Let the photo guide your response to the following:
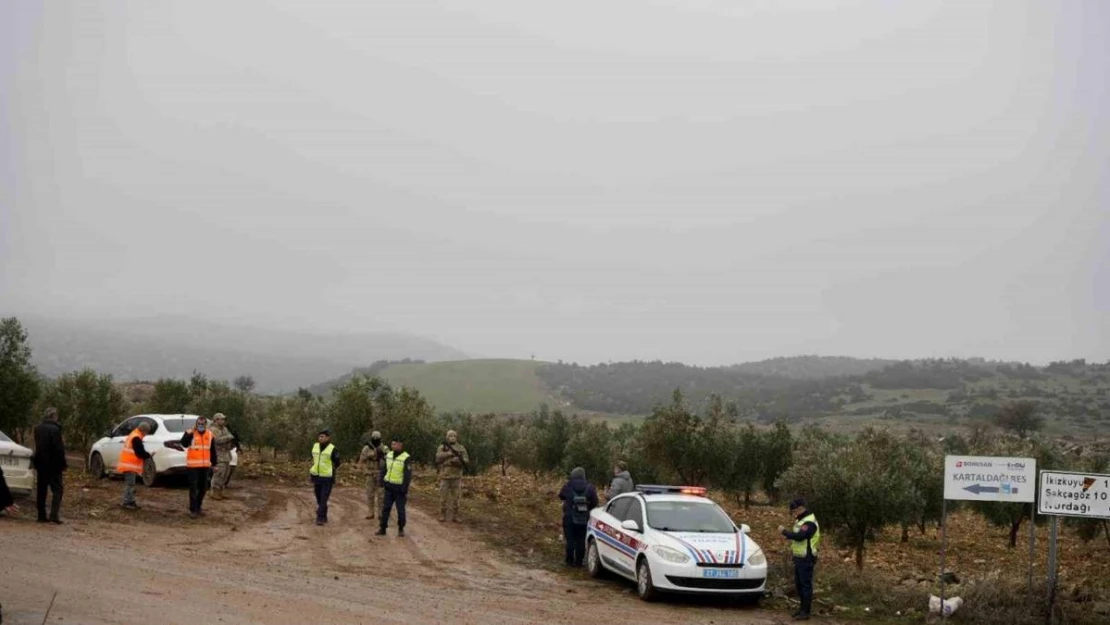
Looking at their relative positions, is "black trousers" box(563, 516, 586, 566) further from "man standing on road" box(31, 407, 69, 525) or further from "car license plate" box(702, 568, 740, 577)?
"man standing on road" box(31, 407, 69, 525)

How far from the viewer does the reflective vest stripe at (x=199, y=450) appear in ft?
63.3

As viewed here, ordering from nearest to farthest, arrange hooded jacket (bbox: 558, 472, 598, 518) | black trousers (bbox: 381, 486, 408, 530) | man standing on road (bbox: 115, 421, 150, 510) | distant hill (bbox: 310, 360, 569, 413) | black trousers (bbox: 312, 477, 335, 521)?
hooded jacket (bbox: 558, 472, 598, 518)
man standing on road (bbox: 115, 421, 150, 510)
black trousers (bbox: 381, 486, 408, 530)
black trousers (bbox: 312, 477, 335, 521)
distant hill (bbox: 310, 360, 569, 413)

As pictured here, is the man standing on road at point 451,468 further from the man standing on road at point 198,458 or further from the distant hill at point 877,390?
the distant hill at point 877,390

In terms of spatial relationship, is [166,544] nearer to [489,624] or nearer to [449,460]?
[449,460]

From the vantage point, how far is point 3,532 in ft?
50.8

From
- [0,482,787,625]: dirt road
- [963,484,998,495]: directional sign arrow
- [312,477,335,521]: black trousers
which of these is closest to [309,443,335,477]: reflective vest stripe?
[312,477,335,521]: black trousers

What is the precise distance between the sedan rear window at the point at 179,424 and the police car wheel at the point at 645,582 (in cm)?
1381

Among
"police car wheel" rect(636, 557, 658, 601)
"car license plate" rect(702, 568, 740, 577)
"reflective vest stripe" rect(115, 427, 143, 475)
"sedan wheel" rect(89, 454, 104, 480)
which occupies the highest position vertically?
"reflective vest stripe" rect(115, 427, 143, 475)

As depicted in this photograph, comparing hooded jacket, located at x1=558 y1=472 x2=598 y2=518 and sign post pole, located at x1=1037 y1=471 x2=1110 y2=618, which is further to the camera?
hooded jacket, located at x1=558 y1=472 x2=598 y2=518

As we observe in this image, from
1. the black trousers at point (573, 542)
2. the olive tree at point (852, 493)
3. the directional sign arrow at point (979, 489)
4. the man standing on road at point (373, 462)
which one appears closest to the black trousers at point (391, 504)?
the man standing on road at point (373, 462)

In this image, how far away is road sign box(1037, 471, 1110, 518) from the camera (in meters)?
13.3

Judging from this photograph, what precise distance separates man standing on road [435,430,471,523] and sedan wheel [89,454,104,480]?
949 cm

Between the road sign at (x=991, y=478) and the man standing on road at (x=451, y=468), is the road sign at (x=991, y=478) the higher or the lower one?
the higher one

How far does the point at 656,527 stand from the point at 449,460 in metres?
7.15
